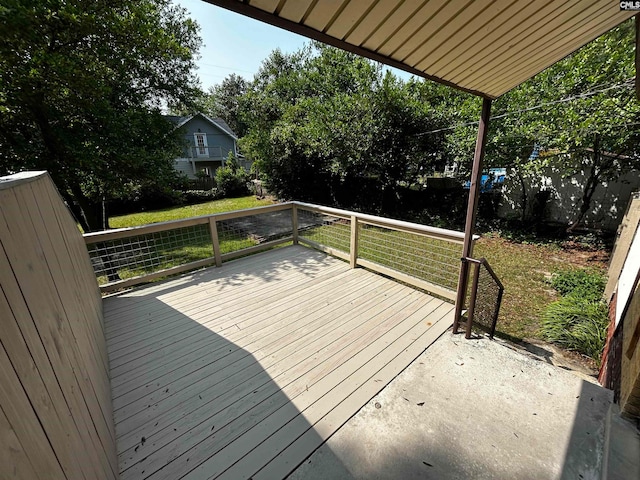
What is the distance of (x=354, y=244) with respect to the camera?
13.5 feet

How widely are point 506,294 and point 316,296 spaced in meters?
3.23

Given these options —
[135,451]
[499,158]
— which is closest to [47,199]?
[135,451]

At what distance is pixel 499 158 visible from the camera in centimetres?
657

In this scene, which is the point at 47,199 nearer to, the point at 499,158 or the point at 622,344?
the point at 622,344

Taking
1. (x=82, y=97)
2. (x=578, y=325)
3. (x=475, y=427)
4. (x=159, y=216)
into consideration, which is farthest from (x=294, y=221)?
(x=159, y=216)

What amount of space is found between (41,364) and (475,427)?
2337 millimetres

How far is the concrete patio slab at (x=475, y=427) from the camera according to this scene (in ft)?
5.07

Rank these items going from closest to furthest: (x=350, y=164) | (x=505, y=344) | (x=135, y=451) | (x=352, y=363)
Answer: (x=135, y=451)
(x=352, y=363)
(x=505, y=344)
(x=350, y=164)

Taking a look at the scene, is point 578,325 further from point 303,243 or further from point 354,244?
point 303,243

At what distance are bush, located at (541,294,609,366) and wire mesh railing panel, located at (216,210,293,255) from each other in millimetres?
4665

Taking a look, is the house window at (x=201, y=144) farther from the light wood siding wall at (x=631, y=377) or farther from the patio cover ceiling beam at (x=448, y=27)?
the light wood siding wall at (x=631, y=377)

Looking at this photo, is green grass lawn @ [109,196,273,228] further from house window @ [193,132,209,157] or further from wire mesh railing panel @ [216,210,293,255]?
house window @ [193,132,209,157]

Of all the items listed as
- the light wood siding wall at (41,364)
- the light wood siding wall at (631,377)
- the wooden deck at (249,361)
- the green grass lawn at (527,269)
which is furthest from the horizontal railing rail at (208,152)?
the light wood siding wall at (631,377)

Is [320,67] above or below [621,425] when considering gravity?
above
